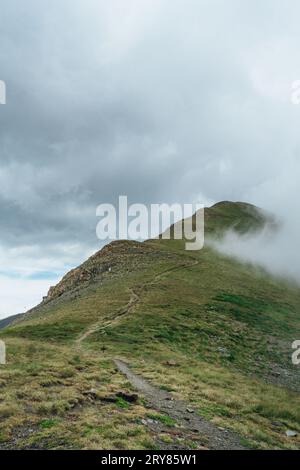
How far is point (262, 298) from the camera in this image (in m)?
67.4

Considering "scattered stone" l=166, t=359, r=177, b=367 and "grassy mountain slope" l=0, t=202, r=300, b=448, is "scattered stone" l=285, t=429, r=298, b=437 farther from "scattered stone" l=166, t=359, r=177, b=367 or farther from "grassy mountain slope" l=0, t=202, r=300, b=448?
"scattered stone" l=166, t=359, r=177, b=367

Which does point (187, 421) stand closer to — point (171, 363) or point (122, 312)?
point (171, 363)

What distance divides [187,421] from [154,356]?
1568cm

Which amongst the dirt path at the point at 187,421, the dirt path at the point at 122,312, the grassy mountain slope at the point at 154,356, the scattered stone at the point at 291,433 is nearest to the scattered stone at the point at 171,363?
the grassy mountain slope at the point at 154,356

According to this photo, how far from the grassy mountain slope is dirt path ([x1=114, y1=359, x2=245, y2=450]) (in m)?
0.51

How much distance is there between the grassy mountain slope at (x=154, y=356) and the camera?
1697 cm

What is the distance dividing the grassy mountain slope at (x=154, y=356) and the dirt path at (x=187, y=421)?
1.67 ft

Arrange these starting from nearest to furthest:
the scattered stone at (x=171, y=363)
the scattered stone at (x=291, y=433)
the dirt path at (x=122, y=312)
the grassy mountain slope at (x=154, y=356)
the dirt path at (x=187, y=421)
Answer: the dirt path at (x=187, y=421)
the grassy mountain slope at (x=154, y=356)
the scattered stone at (x=291, y=433)
the scattered stone at (x=171, y=363)
the dirt path at (x=122, y=312)

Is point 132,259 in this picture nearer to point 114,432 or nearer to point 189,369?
point 189,369

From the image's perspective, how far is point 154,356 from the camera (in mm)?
34344

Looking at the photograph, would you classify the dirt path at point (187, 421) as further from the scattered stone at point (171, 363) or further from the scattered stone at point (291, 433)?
the scattered stone at point (171, 363)

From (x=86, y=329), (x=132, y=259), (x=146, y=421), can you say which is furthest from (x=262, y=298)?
(x=146, y=421)

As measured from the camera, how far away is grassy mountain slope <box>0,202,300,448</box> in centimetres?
1697

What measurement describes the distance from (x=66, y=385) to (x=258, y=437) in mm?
10759
